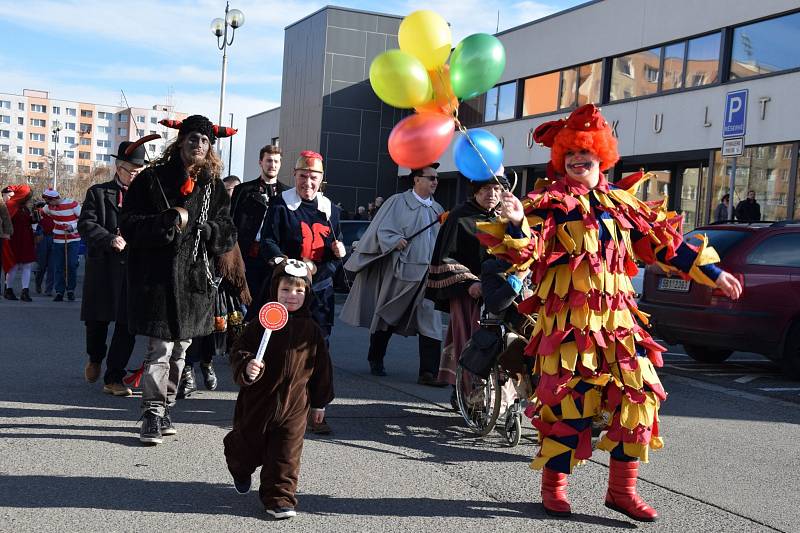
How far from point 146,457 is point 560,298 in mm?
2564

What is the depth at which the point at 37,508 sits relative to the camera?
428 cm

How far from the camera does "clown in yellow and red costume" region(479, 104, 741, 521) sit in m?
4.44

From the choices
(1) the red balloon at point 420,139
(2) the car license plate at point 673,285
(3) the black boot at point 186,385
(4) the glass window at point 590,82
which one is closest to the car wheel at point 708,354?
(2) the car license plate at point 673,285

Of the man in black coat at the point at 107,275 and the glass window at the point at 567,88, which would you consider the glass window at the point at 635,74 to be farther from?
the man in black coat at the point at 107,275

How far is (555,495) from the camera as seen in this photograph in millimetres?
4527

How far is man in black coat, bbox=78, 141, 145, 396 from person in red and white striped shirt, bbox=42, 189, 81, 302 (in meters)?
8.05

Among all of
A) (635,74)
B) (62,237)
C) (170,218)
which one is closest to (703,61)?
(635,74)

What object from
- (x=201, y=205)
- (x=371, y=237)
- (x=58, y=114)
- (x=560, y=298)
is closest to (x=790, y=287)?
(x=371, y=237)

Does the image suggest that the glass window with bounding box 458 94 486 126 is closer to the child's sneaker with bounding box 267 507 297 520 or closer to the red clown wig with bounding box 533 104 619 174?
the red clown wig with bounding box 533 104 619 174

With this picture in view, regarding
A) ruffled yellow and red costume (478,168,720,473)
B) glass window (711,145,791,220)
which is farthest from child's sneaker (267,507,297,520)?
glass window (711,145,791,220)

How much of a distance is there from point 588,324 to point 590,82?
2208 cm

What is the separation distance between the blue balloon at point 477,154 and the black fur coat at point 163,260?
180cm

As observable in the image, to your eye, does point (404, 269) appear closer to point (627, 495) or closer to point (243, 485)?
point (243, 485)

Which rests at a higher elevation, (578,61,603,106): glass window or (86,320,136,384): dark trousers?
(578,61,603,106): glass window
